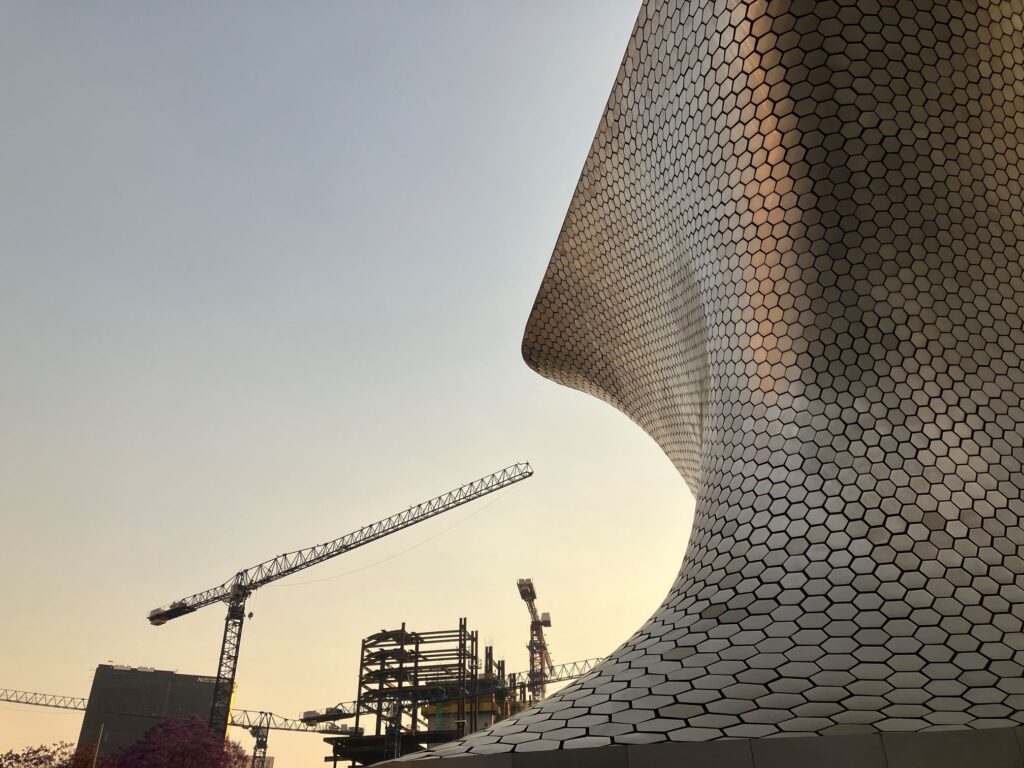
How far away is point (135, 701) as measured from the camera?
6206cm

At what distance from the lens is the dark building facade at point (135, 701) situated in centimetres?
5975

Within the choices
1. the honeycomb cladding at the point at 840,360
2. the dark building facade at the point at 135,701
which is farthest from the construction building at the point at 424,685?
the dark building facade at the point at 135,701

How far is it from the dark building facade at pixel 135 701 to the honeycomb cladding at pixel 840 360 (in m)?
62.7

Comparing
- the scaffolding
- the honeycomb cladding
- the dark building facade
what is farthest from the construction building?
the dark building facade

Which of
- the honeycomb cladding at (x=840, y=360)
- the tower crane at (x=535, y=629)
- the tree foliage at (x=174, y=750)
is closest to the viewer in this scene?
the honeycomb cladding at (x=840, y=360)

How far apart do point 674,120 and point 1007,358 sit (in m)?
4.38

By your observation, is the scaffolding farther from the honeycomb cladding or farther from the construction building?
the honeycomb cladding

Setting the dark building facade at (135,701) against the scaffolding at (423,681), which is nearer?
the scaffolding at (423,681)

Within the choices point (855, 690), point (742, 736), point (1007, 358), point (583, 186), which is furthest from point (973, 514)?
point (583, 186)

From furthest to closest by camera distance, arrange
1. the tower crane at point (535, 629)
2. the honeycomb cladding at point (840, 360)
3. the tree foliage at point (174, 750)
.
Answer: the tower crane at point (535, 629) → the tree foliage at point (174, 750) → the honeycomb cladding at point (840, 360)

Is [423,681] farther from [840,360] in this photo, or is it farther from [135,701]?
[135,701]

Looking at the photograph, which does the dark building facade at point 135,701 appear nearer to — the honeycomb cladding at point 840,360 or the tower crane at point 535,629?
the tower crane at point 535,629

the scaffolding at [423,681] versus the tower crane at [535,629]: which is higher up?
the tower crane at [535,629]

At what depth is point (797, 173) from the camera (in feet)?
23.9
